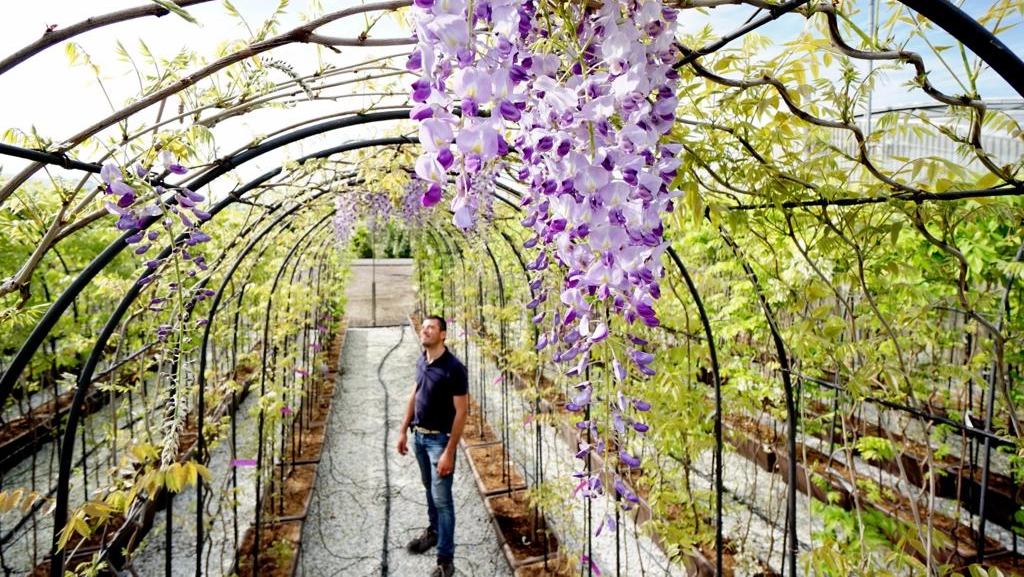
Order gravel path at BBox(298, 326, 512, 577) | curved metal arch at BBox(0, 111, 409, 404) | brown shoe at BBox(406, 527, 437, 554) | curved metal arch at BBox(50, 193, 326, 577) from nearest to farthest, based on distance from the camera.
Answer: curved metal arch at BBox(0, 111, 409, 404) → curved metal arch at BBox(50, 193, 326, 577) → gravel path at BBox(298, 326, 512, 577) → brown shoe at BBox(406, 527, 437, 554)

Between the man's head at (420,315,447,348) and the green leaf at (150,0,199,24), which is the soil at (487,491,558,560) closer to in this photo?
the man's head at (420,315,447,348)

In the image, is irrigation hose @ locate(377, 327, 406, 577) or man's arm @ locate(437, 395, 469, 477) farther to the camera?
irrigation hose @ locate(377, 327, 406, 577)

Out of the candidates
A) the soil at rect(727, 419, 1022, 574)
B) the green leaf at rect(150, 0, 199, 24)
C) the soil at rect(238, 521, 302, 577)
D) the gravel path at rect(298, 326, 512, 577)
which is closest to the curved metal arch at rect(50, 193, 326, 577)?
the green leaf at rect(150, 0, 199, 24)

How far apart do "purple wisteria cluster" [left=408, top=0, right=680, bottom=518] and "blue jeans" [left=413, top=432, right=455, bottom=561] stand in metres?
2.63

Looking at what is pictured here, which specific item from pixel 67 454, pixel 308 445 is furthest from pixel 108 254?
pixel 308 445

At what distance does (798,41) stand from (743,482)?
3.77 metres

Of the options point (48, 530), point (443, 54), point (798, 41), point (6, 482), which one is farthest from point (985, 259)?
point (6, 482)

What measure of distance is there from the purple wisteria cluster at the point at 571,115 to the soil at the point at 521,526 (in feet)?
8.52

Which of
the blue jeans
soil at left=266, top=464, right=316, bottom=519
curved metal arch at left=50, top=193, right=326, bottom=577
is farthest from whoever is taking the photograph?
soil at left=266, top=464, right=316, bottom=519

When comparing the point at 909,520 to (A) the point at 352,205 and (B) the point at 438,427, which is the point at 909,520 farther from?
(A) the point at 352,205

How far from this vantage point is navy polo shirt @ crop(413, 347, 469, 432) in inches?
136

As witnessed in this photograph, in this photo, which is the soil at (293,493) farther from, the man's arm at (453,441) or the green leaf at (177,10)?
the green leaf at (177,10)

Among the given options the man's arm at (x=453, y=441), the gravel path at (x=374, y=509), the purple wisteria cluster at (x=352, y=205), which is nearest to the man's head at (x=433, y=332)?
the man's arm at (x=453, y=441)

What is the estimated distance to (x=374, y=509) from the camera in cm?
411
